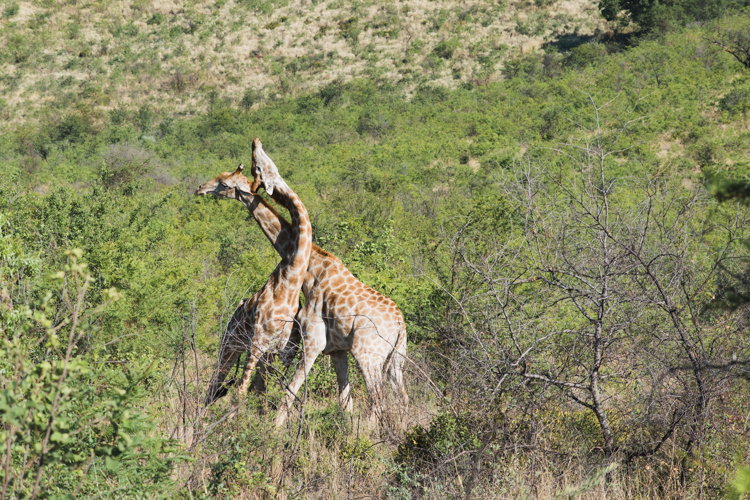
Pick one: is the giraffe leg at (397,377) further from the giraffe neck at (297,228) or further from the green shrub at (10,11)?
the green shrub at (10,11)

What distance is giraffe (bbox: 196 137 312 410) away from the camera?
16.6 ft

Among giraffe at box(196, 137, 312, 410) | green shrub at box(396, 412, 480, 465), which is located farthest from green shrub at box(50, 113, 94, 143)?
green shrub at box(396, 412, 480, 465)

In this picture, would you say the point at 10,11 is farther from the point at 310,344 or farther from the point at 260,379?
the point at 310,344

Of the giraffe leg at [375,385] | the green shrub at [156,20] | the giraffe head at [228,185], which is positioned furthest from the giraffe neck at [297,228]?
the green shrub at [156,20]

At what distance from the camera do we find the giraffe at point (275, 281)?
506 centimetres

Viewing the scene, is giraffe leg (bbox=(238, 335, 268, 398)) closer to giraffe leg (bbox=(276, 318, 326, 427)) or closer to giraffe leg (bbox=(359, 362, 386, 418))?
giraffe leg (bbox=(276, 318, 326, 427))

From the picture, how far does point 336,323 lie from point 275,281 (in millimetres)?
652

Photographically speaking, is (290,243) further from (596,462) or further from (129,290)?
(596,462)

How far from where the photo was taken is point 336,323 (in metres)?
5.07

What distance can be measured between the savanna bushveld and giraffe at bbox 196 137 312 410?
3 cm

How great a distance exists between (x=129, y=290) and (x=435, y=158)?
18.3 meters

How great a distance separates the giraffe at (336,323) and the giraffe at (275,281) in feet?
0.16

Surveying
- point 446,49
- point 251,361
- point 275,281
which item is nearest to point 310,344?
point 251,361

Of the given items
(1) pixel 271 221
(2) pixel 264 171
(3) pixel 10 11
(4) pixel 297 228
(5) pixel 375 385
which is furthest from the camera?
(3) pixel 10 11
